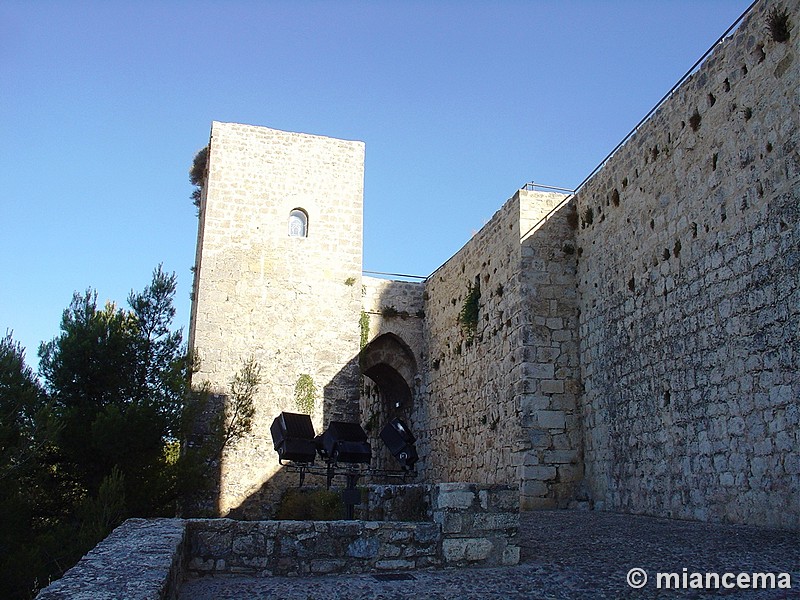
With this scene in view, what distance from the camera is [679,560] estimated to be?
5.18 metres

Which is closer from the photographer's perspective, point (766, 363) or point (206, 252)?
point (766, 363)

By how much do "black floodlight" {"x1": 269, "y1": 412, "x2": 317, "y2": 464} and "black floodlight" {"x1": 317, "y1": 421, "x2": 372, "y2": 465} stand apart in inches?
14.6

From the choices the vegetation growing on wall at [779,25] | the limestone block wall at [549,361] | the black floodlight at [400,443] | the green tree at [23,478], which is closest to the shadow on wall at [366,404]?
the black floodlight at [400,443]

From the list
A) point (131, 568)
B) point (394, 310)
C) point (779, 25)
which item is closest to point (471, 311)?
point (394, 310)

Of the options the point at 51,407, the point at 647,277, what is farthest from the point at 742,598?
the point at 51,407

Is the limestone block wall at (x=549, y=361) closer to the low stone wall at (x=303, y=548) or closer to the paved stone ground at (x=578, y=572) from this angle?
the paved stone ground at (x=578, y=572)

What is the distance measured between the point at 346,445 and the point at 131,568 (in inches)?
234

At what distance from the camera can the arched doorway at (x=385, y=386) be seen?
16.7m

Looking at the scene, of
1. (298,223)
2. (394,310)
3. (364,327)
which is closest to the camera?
(298,223)

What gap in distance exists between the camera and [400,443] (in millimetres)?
10070

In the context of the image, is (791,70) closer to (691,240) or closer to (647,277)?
(691,240)

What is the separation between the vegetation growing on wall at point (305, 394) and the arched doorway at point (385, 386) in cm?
160

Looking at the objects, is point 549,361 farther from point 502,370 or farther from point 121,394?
point 121,394

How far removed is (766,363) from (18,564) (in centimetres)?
908
